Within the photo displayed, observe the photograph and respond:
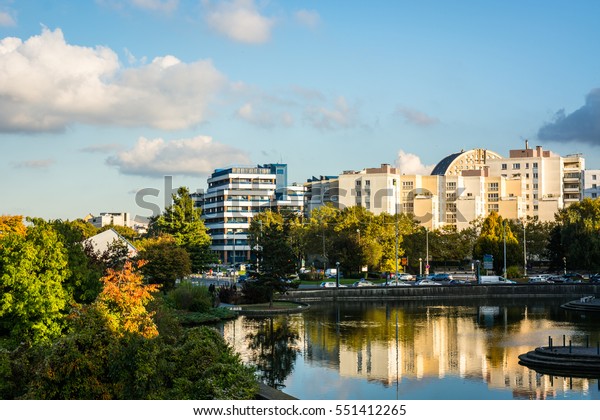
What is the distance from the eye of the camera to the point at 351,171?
184 metres

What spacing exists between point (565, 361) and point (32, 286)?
23.7 metres

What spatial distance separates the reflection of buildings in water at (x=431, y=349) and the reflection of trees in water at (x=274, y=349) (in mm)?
568

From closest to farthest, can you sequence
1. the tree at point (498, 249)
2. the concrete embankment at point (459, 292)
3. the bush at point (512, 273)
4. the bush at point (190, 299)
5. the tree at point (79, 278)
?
the tree at point (79, 278)
the bush at point (190, 299)
the concrete embankment at point (459, 292)
the bush at point (512, 273)
the tree at point (498, 249)

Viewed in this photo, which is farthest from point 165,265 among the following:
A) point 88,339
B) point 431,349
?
point 88,339

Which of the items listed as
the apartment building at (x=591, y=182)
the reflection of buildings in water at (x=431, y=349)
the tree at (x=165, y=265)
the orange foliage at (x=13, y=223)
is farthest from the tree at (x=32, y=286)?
the apartment building at (x=591, y=182)

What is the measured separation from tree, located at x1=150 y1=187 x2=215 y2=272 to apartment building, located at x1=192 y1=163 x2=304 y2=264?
2781 inches

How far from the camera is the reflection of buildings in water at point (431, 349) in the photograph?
112ft

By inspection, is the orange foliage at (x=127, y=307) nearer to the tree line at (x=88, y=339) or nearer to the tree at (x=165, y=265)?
the tree line at (x=88, y=339)

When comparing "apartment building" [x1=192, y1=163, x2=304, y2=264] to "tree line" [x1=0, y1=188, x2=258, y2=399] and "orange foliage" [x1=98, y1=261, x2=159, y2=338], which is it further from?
"orange foliage" [x1=98, y1=261, x2=159, y2=338]

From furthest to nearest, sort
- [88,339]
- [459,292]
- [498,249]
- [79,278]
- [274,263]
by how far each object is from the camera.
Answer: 1. [498,249]
2. [459,292]
3. [274,263]
4. [79,278]
5. [88,339]

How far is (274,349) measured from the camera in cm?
4403

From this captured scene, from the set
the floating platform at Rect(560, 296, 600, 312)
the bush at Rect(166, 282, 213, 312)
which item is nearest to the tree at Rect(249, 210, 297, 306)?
the bush at Rect(166, 282, 213, 312)

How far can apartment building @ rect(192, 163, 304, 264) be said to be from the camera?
174 metres

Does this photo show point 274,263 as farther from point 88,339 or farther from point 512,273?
point 88,339
